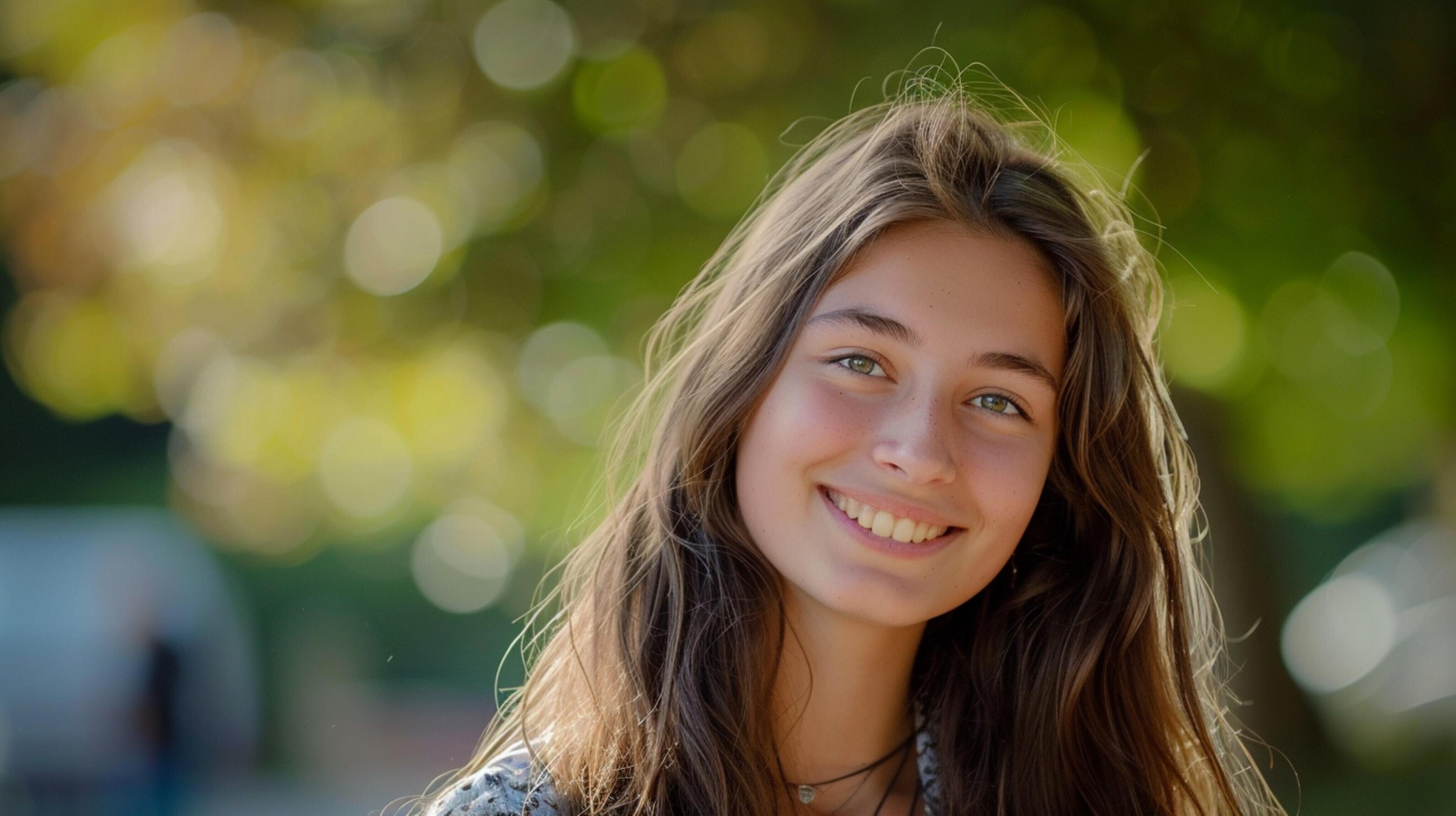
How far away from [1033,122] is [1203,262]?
2051 mm

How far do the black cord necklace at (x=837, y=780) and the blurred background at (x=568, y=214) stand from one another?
2.34 meters

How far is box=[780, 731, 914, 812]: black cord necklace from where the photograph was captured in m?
2.21

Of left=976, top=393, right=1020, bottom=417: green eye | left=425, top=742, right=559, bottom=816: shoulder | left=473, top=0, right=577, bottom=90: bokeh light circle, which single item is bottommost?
left=425, top=742, right=559, bottom=816: shoulder

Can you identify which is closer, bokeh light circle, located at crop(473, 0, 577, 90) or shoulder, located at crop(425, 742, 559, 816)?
shoulder, located at crop(425, 742, 559, 816)

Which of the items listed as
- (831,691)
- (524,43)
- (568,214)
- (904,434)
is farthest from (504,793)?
(524,43)

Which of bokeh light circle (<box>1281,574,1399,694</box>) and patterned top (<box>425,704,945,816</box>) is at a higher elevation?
bokeh light circle (<box>1281,574,1399,694</box>)

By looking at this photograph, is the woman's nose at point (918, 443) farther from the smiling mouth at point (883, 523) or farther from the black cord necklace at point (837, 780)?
the black cord necklace at point (837, 780)

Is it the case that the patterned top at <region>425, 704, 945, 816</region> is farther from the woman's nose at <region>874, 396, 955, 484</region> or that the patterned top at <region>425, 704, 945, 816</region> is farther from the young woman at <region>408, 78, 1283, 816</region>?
the woman's nose at <region>874, 396, 955, 484</region>

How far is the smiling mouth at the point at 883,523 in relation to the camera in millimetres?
2025

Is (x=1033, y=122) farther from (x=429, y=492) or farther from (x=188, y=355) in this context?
(x=188, y=355)

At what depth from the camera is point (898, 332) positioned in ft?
6.81

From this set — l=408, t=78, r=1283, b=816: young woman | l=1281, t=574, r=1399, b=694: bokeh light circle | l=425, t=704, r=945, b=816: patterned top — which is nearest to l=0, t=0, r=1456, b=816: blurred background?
l=1281, t=574, r=1399, b=694: bokeh light circle

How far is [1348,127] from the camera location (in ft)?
15.1

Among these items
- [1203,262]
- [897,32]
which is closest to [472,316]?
[897,32]
